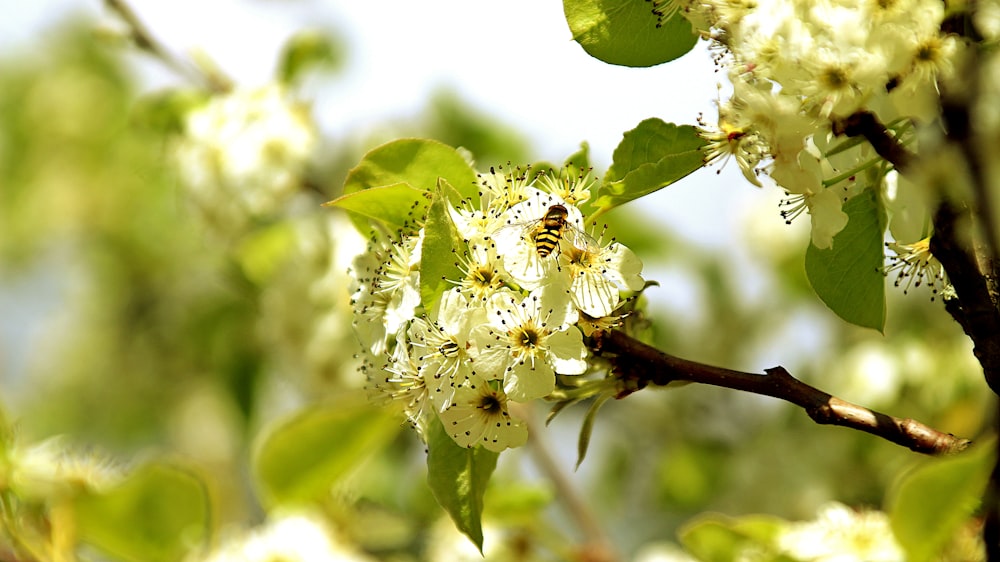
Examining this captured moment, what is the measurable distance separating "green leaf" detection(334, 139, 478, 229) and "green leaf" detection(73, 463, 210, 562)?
0.60m

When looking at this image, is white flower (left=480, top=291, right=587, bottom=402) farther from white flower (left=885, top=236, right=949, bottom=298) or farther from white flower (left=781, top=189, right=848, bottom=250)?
white flower (left=885, top=236, right=949, bottom=298)

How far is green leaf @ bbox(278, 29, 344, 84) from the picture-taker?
73.0 inches

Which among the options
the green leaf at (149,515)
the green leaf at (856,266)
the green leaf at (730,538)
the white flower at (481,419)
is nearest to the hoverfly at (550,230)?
the white flower at (481,419)

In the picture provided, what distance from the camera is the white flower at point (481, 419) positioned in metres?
0.78

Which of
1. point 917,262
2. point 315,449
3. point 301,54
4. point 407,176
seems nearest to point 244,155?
point 301,54

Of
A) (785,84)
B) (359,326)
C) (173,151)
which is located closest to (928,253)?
(785,84)

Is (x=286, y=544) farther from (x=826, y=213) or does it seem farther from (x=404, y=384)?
(x=826, y=213)

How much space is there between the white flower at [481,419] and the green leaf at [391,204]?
15 centimetres

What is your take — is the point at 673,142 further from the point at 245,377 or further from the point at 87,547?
the point at 245,377

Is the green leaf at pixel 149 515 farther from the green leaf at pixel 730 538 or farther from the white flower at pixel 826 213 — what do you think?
the white flower at pixel 826 213

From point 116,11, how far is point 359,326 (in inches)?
49.6

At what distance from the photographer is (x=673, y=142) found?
2.68 ft

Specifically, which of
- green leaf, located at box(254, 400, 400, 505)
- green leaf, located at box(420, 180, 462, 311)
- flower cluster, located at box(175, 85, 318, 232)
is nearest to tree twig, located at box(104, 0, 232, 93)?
flower cluster, located at box(175, 85, 318, 232)

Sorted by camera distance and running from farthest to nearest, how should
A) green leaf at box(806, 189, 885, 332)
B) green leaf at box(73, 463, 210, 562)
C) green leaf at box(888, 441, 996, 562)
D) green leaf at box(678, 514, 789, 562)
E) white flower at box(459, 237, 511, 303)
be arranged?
green leaf at box(73, 463, 210, 562)
green leaf at box(678, 514, 789, 562)
green leaf at box(806, 189, 885, 332)
white flower at box(459, 237, 511, 303)
green leaf at box(888, 441, 996, 562)
